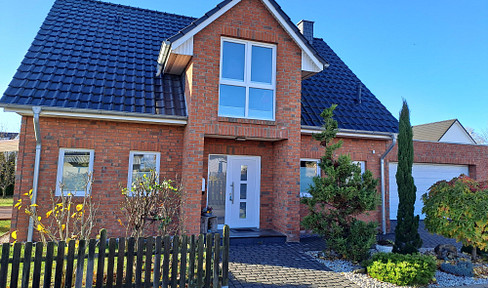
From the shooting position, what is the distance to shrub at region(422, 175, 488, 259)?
246 inches

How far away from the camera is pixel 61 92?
7793 mm

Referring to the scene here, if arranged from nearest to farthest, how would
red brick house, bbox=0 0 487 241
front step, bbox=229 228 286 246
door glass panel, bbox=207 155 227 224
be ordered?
red brick house, bbox=0 0 487 241
front step, bbox=229 228 286 246
door glass panel, bbox=207 155 227 224

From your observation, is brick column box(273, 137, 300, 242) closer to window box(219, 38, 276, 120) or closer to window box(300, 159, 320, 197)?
window box(219, 38, 276, 120)

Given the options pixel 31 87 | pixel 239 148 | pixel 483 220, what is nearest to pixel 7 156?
pixel 31 87

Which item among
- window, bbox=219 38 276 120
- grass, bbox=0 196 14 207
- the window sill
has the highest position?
window, bbox=219 38 276 120

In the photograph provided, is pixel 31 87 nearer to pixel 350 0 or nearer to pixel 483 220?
pixel 350 0

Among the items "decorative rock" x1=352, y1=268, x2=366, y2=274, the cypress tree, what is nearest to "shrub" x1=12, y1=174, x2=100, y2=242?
"decorative rock" x1=352, y1=268, x2=366, y2=274

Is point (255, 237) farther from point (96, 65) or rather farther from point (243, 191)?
point (96, 65)

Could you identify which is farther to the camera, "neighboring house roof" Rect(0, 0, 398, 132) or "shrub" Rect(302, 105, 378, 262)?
"neighboring house roof" Rect(0, 0, 398, 132)

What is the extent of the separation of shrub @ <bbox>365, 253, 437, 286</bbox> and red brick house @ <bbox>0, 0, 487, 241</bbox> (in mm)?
2780

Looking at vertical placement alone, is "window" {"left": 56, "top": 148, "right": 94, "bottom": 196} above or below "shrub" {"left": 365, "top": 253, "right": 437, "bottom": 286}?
above

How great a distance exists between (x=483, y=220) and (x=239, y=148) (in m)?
6.01

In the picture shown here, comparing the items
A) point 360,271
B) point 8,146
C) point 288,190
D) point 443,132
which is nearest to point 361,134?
point 288,190

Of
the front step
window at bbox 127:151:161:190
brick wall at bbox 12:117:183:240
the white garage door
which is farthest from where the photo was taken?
the white garage door
